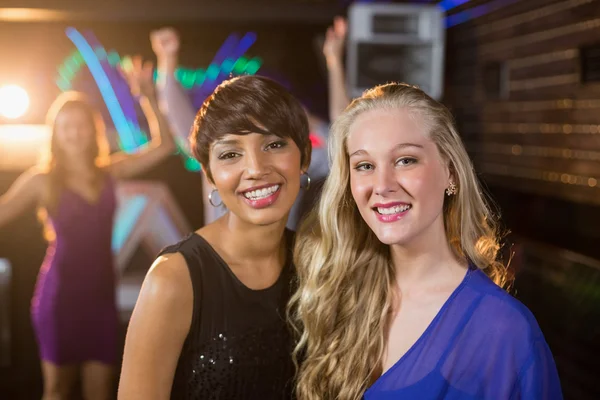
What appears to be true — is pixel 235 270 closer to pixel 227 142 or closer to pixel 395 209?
pixel 227 142

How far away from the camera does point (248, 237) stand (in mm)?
1737

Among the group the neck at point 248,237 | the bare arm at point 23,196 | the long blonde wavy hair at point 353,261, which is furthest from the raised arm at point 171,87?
the long blonde wavy hair at point 353,261

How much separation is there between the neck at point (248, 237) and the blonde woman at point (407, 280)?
0.33 ft

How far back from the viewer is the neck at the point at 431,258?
61.5 inches

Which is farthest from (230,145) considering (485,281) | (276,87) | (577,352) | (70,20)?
(70,20)

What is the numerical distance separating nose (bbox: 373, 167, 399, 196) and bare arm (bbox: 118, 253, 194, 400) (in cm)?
53

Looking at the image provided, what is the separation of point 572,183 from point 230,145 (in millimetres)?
2901

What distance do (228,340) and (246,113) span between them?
578mm

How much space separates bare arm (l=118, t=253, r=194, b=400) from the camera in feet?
4.99

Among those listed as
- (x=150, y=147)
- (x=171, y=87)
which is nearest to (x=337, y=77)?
(x=171, y=87)

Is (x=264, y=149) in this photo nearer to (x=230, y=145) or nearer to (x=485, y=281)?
(x=230, y=145)

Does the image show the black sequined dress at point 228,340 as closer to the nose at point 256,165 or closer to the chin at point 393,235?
the nose at point 256,165

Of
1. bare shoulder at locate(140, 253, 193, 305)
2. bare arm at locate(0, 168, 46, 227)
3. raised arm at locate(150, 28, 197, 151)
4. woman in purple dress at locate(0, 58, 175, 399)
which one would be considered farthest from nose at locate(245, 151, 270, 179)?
bare arm at locate(0, 168, 46, 227)

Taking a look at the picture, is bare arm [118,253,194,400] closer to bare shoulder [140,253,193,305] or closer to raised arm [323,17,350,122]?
bare shoulder [140,253,193,305]
